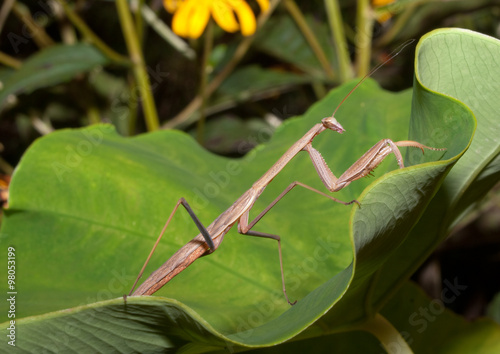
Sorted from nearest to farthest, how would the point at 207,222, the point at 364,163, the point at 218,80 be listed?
the point at 364,163, the point at 207,222, the point at 218,80

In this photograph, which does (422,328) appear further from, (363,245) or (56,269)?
(56,269)

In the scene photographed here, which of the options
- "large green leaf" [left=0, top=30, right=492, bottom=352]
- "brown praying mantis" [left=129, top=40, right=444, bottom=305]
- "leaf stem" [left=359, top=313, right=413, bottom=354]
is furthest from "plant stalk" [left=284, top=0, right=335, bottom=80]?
"leaf stem" [left=359, top=313, right=413, bottom=354]

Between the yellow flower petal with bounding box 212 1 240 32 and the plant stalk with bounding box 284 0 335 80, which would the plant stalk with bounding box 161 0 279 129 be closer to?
the plant stalk with bounding box 284 0 335 80

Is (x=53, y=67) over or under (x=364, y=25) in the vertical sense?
over

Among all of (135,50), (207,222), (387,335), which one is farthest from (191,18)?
(387,335)

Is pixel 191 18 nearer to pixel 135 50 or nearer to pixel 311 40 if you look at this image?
pixel 135 50

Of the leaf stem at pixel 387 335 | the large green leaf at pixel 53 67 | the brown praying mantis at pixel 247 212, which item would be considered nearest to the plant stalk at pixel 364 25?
the brown praying mantis at pixel 247 212

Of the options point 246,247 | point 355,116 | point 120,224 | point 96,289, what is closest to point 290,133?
point 355,116
